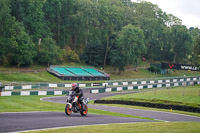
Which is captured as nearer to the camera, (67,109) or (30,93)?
(67,109)

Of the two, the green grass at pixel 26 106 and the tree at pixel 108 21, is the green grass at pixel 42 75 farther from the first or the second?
the green grass at pixel 26 106

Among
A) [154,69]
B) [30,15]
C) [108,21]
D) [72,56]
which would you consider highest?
[108,21]

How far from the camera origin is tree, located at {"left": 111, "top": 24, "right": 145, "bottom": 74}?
85.6 m

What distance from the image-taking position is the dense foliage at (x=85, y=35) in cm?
6950

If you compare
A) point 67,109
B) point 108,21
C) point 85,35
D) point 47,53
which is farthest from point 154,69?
point 67,109

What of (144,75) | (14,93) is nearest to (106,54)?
(144,75)

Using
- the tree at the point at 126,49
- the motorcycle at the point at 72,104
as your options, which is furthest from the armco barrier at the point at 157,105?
the tree at the point at 126,49

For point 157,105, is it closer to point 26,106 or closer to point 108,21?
point 26,106

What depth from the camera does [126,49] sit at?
86.2 meters

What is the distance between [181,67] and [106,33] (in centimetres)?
2486

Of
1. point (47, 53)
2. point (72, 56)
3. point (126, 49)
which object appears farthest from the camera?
point (126, 49)

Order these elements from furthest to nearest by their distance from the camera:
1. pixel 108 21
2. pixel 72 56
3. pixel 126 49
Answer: pixel 108 21 < pixel 126 49 < pixel 72 56

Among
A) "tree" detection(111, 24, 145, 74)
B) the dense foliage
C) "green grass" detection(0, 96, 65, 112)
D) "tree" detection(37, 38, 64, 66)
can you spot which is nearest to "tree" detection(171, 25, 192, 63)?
the dense foliage

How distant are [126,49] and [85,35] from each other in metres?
13.9
